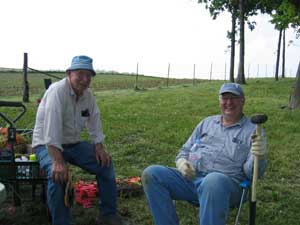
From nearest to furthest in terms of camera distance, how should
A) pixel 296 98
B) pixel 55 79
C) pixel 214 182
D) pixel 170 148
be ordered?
pixel 214 182, pixel 170 148, pixel 296 98, pixel 55 79

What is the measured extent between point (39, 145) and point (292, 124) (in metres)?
7.00

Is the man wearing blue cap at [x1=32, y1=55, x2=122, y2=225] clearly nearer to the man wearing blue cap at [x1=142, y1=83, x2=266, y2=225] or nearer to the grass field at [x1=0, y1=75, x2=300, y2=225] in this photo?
the grass field at [x1=0, y1=75, x2=300, y2=225]

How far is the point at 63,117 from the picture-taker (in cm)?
429

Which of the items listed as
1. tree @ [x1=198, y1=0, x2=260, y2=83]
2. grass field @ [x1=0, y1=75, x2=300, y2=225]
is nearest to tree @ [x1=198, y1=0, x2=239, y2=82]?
tree @ [x1=198, y1=0, x2=260, y2=83]

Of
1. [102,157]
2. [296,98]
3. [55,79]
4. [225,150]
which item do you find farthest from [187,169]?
[55,79]

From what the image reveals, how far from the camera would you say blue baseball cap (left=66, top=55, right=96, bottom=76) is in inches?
165

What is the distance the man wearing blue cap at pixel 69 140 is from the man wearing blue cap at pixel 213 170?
2.30 ft

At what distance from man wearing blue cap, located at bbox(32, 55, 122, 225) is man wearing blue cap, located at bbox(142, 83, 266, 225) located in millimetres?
702

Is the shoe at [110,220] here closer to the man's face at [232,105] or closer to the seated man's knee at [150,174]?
the seated man's knee at [150,174]

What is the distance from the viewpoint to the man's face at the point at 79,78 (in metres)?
4.24

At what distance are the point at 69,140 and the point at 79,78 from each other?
573mm

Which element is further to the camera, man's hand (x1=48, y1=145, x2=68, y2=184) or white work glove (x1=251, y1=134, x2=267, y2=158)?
man's hand (x1=48, y1=145, x2=68, y2=184)

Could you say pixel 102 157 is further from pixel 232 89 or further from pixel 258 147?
pixel 258 147

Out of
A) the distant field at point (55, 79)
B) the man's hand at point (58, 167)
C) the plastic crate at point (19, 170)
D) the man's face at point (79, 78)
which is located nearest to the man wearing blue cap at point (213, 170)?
the man's hand at point (58, 167)
